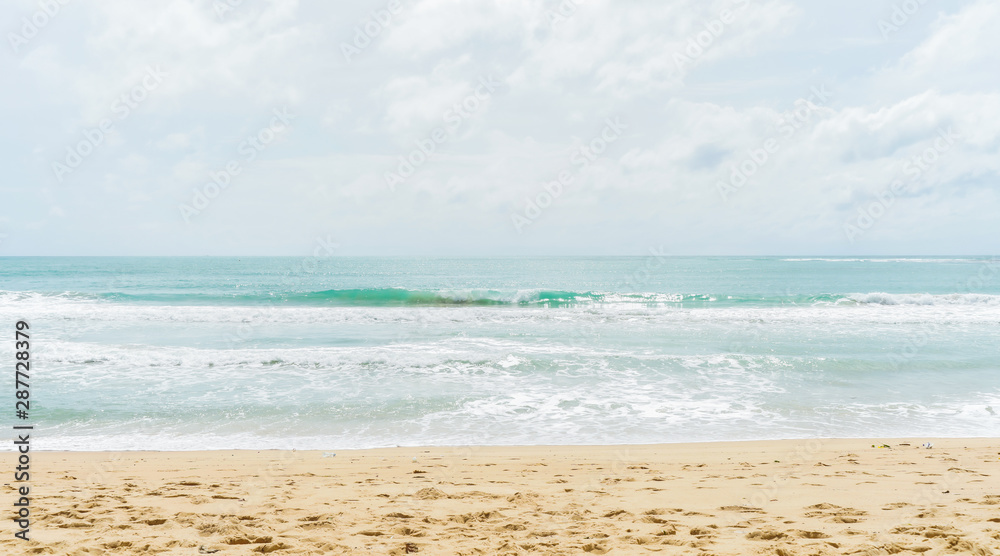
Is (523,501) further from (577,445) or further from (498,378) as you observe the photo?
(498,378)

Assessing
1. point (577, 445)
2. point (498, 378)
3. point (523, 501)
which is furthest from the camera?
point (498, 378)

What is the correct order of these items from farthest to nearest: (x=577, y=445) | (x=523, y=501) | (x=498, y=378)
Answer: (x=498, y=378) < (x=577, y=445) < (x=523, y=501)

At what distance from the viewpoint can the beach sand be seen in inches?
148

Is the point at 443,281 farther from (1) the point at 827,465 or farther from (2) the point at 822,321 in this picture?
(1) the point at 827,465

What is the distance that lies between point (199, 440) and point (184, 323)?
50.5 ft

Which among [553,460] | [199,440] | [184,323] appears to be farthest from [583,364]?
[184,323]

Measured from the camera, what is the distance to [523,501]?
472cm

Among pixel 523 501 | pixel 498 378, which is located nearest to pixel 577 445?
pixel 523 501

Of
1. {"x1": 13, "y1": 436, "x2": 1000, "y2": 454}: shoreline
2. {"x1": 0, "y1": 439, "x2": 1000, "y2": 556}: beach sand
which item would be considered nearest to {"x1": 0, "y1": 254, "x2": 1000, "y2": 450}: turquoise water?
{"x1": 13, "y1": 436, "x2": 1000, "y2": 454}: shoreline

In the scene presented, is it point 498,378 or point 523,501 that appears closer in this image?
point 523,501

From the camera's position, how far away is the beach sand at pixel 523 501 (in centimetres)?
377

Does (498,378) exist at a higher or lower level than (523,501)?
lower

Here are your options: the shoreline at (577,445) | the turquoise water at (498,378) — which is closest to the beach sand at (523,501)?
the shoreline at (577,445)

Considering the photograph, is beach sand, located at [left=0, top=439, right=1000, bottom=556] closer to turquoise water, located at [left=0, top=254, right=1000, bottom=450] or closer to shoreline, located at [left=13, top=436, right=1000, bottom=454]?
shoreline, located at [left=13, top=436, right=1000, bottom=454]
